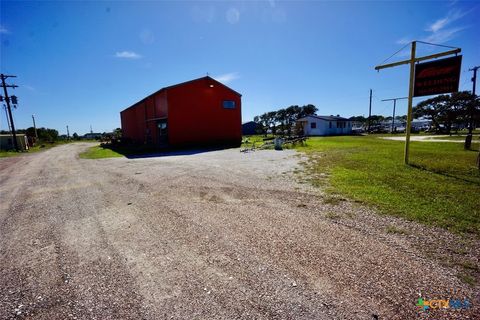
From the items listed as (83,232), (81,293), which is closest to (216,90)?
(83,232)

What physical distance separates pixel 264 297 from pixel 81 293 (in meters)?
2.18

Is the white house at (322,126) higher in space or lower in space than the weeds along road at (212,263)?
higher

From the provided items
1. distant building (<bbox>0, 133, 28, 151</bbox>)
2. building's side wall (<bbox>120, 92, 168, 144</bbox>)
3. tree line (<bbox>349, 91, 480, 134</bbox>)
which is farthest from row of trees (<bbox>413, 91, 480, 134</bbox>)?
distant building (<bbox>0, 133, 28, 151</bbox>)

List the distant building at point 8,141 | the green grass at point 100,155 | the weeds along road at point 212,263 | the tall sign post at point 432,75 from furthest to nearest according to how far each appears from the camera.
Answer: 1. the distant building at point 8,141
2. the green grass at point 100,155
3. the tall sign post at point 432,75
4. the weeds along road at point 212,263

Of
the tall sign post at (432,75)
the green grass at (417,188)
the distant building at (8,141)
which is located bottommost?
the green grass at (417,188)

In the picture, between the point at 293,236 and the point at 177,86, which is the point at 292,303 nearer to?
the point at 293,236

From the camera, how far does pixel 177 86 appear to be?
2133 centimetres

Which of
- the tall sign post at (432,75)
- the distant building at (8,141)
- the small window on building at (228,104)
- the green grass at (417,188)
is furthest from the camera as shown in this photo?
the distant building at (8,141)

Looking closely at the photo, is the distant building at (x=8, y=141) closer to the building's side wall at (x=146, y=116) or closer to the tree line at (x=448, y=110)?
A: the building's side wall at (x=146, y=116)

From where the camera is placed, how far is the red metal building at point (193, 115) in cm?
2148

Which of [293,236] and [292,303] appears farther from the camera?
[293,236]

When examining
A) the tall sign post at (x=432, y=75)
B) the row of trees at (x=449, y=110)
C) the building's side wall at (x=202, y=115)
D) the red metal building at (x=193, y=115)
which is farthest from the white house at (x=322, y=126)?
the tall sign post at (x=432, y=75)

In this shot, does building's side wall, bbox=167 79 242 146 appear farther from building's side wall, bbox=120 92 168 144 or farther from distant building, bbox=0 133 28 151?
distant building, bbox=0 133 28 151

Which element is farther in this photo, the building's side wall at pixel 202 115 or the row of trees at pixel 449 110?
the row of trees at pixel 449 110
